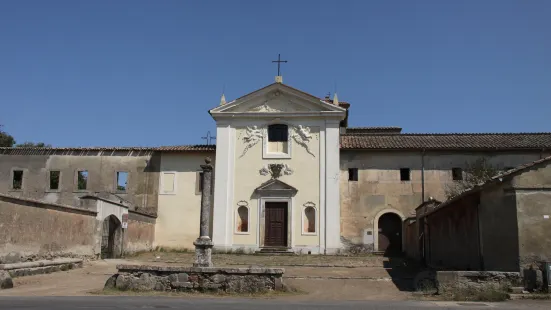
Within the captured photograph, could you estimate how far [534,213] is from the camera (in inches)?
521

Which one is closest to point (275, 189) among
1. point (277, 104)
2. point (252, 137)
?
point (252, 137)

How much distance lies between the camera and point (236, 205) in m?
29.3

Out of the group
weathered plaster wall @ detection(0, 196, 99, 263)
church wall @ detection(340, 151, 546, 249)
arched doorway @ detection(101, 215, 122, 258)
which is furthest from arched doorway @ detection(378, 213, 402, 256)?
weathered plaster wall @ detection(0, 196, 99, 263)

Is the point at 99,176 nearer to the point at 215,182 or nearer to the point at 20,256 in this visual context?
the point at 215,182

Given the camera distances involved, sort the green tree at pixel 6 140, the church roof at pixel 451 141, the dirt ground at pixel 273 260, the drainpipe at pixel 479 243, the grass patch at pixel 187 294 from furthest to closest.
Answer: the green tree at pixel 6 140 < the church roof at pixel 451 141 < the dirt ground at pixel 273 260 < the drainpipe at pixel 479 243 < the grass patch at pixel 187 294

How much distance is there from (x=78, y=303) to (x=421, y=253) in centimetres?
1640

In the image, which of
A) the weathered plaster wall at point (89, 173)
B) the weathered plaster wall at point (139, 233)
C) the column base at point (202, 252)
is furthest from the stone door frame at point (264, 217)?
the column base at point (202, 252)

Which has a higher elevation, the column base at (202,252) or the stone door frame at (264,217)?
the stone door frame at (264,217)

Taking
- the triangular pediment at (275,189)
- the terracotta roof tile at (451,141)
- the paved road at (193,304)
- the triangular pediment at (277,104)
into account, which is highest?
the triangular pediment at (277,104)

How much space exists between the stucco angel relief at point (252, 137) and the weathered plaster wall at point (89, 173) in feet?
18.4

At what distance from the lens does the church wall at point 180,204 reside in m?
30.2

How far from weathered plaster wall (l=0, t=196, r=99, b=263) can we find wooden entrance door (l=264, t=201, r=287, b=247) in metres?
10.1

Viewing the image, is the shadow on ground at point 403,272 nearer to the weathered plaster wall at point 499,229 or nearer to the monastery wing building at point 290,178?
the weathered plaster wall at point 499,229

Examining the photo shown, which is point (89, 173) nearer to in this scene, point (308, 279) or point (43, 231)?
point (43, 231)
